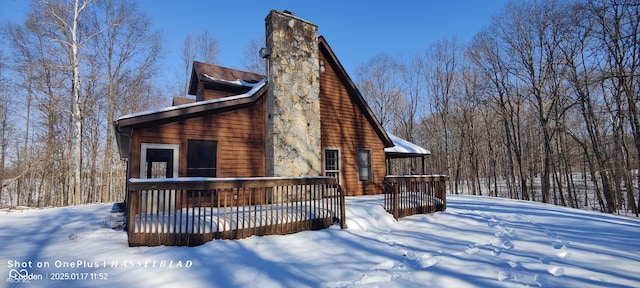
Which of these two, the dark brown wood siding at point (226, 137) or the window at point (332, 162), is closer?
the dark brown wood siding at point (226, 137)

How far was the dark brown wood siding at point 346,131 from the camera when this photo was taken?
11.2 m

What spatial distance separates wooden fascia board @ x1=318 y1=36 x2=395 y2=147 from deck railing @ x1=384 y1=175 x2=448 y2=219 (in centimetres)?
452

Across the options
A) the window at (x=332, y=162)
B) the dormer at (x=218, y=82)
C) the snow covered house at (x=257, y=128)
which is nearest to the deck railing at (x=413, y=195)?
the snow covered house at (x=257, y=128)

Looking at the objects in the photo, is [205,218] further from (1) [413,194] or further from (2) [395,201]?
(1) [413,194]

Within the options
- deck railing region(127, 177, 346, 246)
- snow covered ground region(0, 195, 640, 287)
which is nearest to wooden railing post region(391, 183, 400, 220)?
snow covered ground region(0, 195, 640, 287)

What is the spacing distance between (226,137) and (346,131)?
16.2 feet

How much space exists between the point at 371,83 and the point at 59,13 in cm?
2423

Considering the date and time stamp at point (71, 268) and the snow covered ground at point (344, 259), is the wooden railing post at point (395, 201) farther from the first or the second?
the date and time stamp at point (71, 268)

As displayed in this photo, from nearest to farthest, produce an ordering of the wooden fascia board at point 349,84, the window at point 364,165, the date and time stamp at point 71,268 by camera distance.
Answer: the date and time stamp at point 71,268
the wooden fascia board at point 349,84
the window at point 364,165

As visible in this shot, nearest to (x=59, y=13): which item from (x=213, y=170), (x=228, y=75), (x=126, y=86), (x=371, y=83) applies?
(x=126, y=86)

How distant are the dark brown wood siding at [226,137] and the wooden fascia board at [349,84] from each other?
147 inches

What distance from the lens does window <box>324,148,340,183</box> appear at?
1111 cm

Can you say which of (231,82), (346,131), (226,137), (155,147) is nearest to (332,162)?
(346,131)

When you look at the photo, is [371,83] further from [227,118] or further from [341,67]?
[227,118]
